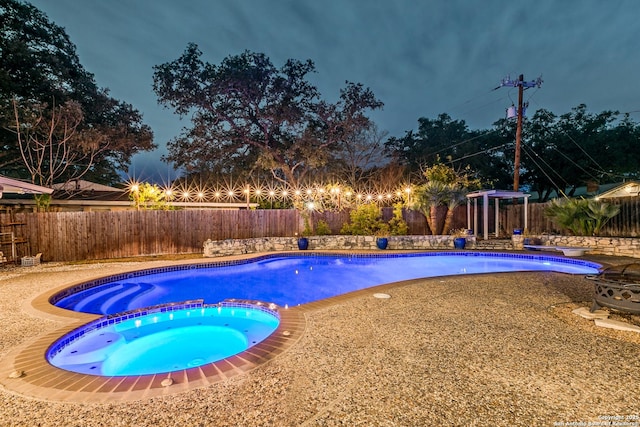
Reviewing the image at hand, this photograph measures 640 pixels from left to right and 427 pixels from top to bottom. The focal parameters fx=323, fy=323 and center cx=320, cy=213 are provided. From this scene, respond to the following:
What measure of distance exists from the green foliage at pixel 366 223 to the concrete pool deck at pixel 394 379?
8852 mm

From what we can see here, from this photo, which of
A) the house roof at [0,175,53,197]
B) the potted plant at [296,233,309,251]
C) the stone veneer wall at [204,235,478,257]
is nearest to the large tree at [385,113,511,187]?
the stone veneer wall at [204,235,478,257]

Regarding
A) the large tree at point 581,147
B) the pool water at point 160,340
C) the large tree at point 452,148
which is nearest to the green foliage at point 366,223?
the pool water at point 160,340

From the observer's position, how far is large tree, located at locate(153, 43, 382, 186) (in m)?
18.9

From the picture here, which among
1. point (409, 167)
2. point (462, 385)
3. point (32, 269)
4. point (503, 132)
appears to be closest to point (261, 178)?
point (409, 167)

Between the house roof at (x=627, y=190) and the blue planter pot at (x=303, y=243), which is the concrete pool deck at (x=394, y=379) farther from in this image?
the house roof at (x=627, y=190)

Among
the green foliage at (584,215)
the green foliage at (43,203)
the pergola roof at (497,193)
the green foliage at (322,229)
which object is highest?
the pergola roof at (497,193)

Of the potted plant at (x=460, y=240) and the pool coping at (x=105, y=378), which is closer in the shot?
the pool coping at (x=105, y=378)

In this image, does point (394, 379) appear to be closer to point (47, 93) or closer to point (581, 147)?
point (47, 93)

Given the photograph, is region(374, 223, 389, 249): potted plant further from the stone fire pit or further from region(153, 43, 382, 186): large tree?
the stone fire pit

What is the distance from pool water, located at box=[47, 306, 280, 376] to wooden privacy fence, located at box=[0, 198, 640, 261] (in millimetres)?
7284

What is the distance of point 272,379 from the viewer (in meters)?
2.69

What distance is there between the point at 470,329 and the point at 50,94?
18.8 metres

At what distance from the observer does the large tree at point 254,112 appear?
62.0ft

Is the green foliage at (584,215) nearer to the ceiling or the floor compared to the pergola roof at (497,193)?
nearer to the floor
